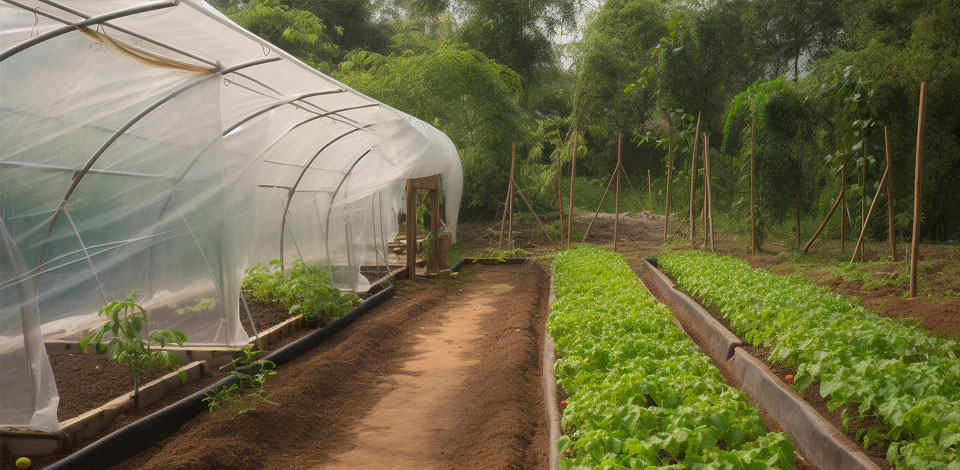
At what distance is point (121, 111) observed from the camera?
4.73 metres

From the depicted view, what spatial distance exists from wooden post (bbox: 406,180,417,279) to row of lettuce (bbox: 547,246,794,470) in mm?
5164

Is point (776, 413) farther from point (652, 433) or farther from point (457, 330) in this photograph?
point (457, 330)

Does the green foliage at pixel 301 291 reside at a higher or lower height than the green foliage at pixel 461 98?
lower

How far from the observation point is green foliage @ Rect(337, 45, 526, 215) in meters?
15.0

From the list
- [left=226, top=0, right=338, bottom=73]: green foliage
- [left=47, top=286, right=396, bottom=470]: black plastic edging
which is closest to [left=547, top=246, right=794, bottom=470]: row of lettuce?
[left=47, top=286, right=396, bottom=470]: black plastic edging

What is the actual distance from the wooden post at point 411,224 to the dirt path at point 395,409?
2947mm

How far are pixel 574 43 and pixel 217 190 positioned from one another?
16.6 m

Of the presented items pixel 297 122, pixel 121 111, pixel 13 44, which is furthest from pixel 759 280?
pixel 13 44

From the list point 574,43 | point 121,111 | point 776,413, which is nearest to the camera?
point 776,413

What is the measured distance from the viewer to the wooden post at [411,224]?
1020 centimetres

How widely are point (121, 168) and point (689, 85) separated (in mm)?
12786

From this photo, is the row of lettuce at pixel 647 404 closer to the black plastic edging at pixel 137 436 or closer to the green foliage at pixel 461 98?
the black plastic edging at pixel 137 436

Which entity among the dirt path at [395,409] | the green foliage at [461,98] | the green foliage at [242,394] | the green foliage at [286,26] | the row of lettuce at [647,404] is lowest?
the dirt path at [395,409]

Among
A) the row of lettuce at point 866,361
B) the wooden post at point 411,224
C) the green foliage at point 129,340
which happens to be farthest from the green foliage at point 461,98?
the green foliage at point 129,340
